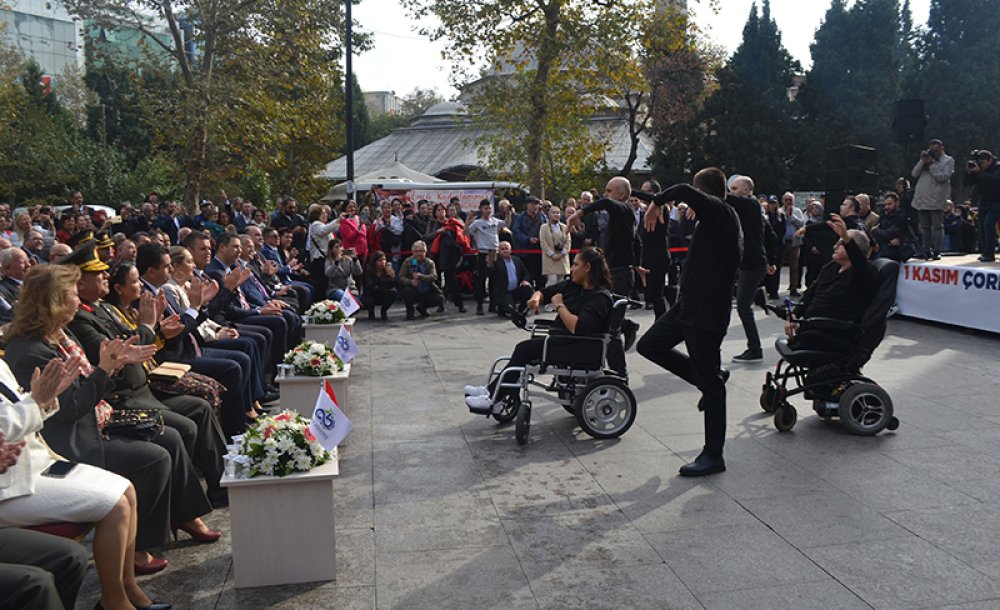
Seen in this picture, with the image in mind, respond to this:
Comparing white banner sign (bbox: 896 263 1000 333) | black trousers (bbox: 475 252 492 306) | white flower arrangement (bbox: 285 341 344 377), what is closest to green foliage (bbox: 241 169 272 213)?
black trousers (bbox: 475 252 492 306)

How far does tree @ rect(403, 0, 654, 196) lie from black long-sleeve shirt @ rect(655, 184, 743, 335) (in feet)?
55.7

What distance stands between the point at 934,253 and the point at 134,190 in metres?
36.2

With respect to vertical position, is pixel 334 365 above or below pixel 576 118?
below

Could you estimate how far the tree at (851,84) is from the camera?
37.0 metres

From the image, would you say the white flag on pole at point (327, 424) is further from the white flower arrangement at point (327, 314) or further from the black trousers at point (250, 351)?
the white flower arrangement at point (327, 314)

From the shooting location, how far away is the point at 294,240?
16.0 metres

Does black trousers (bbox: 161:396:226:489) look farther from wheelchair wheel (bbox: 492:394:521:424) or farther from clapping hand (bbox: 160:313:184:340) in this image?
wheelchair wheel (bbox: 492:394:521:424)

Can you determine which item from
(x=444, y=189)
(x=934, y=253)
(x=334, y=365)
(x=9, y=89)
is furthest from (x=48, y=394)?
(x=9, y=89)

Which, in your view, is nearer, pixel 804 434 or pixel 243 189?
pixel 804 434

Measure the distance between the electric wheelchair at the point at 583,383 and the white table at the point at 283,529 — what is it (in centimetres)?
252

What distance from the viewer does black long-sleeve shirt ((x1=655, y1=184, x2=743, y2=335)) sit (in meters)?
6.04

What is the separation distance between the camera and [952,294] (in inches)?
496

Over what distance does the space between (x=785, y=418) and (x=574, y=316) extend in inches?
73.6

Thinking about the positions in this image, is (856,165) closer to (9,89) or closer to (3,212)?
(3,212)
